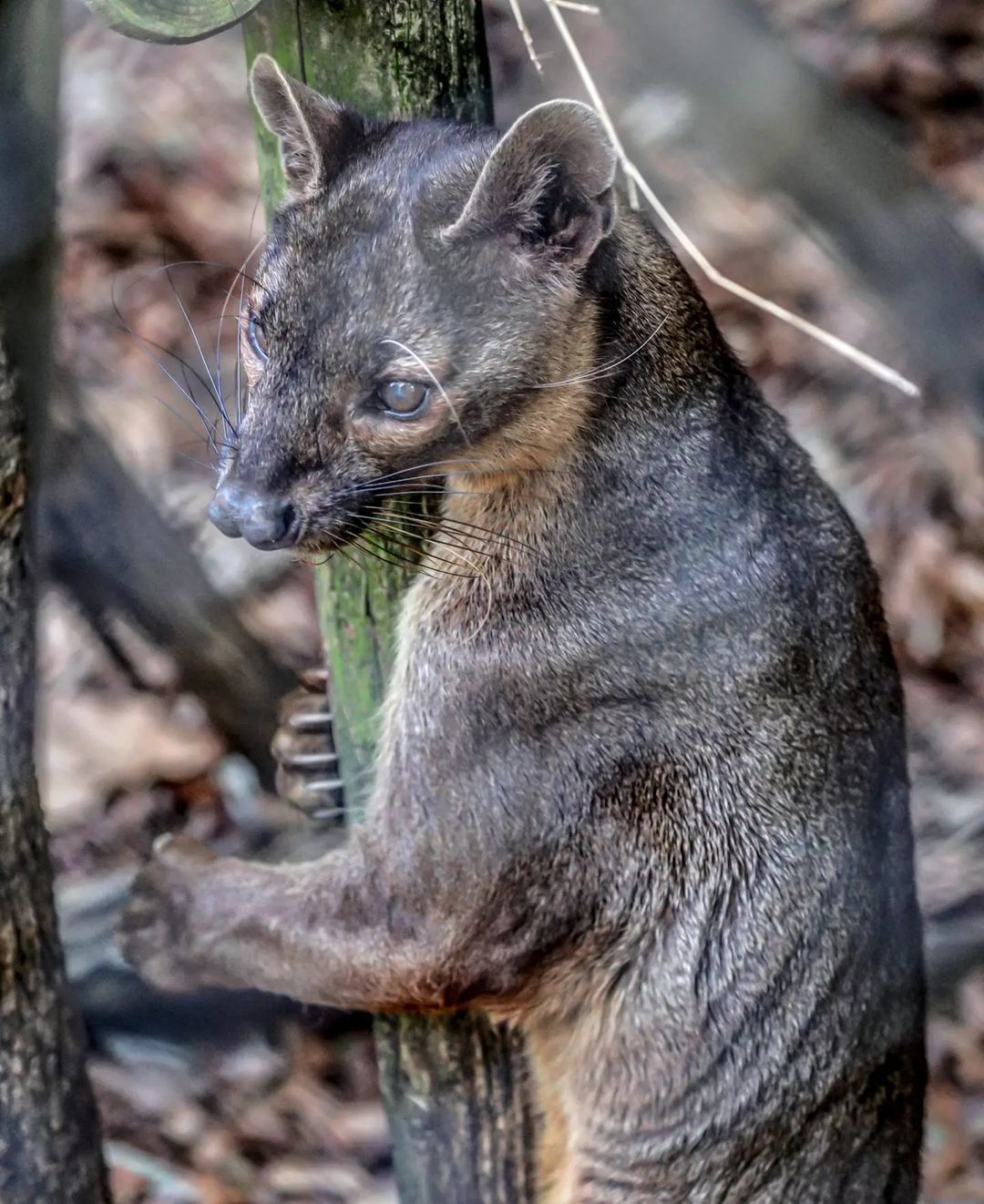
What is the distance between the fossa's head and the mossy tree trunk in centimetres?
16

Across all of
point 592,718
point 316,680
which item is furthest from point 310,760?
point 592,718

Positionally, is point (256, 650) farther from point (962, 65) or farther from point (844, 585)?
point (962, 65)

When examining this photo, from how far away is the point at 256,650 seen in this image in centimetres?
382

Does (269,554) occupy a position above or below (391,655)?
below

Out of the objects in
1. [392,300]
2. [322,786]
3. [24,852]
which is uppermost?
[392,300]

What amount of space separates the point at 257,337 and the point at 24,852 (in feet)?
2.72

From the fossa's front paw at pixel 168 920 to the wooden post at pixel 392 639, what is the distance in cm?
32

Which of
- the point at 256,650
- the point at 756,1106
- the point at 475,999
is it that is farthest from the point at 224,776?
the point at 756,1106

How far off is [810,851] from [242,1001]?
65.5 inches

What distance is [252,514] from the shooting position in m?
2.14

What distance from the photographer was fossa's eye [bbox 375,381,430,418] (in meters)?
2.19

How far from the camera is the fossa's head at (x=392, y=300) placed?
7.13 ft

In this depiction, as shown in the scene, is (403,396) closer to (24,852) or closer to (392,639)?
(392,639)

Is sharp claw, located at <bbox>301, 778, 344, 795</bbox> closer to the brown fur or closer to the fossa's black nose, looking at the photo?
the brown fur
